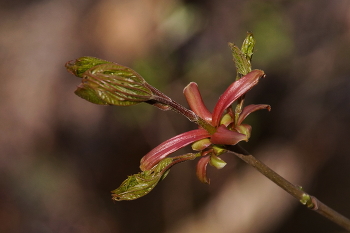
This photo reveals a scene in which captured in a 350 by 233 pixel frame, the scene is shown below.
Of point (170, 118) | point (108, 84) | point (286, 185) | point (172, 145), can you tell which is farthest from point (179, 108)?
point (170, 118)

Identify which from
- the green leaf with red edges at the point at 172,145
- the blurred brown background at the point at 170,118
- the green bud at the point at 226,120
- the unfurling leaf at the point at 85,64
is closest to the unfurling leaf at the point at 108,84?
the unfurling leaf at the point at 85,64

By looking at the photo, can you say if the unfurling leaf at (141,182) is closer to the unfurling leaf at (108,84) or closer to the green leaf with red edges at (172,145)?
the green leaf with red edges at (172,145)

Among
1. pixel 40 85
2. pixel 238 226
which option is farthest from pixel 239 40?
pixel 40 85

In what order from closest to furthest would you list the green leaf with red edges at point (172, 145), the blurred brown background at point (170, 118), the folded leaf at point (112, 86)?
the folded leaf at point (112, 86) → the green leaf with red edges at point (172, 145) → the blurred brown background at point (170, 118)

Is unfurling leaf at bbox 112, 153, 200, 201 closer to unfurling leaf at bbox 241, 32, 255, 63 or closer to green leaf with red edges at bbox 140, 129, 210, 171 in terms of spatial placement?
green leaf with red edges at bbox 140, 129, 210, 171

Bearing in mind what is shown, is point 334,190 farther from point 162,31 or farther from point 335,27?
point 162,31

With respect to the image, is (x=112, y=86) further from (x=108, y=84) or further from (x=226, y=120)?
(x=226, y=120)

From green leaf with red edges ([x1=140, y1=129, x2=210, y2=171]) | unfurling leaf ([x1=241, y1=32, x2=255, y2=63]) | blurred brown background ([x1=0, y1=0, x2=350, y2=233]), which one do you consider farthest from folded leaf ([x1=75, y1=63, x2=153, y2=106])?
blurred brown background ([x1=0, y1=0, x2=350, y2=233])
